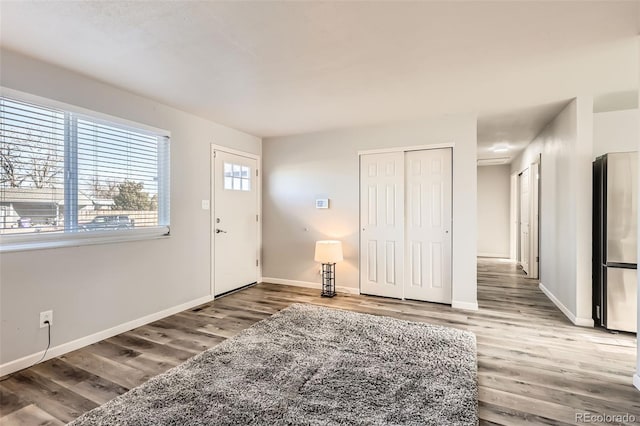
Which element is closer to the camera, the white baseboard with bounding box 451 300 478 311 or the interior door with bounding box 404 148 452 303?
the white baseboard with bounding box 451 300 478 311

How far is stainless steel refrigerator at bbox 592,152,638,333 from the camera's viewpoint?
9.78ft

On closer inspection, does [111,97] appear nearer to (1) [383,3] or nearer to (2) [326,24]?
(2) [326,24]

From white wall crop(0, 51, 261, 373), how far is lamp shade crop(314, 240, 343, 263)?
152 centimetres

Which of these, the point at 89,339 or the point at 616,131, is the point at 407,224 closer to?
the point at 616,131

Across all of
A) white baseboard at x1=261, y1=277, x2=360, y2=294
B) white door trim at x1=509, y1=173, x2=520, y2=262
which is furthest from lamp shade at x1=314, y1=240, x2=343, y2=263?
white door trim at x1=509, y1=173, x2=520, y2=262

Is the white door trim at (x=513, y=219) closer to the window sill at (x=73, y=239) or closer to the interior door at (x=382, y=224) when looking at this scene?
the interior door at (x=382, y=224)

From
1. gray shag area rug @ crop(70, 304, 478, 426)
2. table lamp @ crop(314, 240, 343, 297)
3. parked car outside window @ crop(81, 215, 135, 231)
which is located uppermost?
parked car outside window @ crop(81, 215, 135, 231)

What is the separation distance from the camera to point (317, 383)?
2.13 meters

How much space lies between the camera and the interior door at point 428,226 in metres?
3.99

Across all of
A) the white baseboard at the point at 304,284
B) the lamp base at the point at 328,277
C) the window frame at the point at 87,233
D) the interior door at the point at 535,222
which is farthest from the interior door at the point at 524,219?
the window frame at the point at 87,233

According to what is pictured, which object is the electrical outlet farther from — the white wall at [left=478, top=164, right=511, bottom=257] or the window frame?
the white wall at [left=478, top=164, right=511, bottom=257]

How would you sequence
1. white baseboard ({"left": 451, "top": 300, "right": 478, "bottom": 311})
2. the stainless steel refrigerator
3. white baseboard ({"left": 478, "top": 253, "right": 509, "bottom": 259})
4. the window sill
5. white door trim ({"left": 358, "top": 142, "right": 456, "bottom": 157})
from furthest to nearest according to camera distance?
white baseboard ({"left": 478, "top": 253, "right": 509, "bottom": 259})
white door trim ({"left": 358, "top": 142, "right": 456, "bottom": 157})
white baseboard ({"left": 451, "top": 300, "right": 478, "bottom": 311})
the stainless steel refrigerator
the window sill

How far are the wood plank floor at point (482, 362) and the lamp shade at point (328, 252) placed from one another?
579mm

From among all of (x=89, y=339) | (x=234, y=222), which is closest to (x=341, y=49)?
(x=234, y=222)
